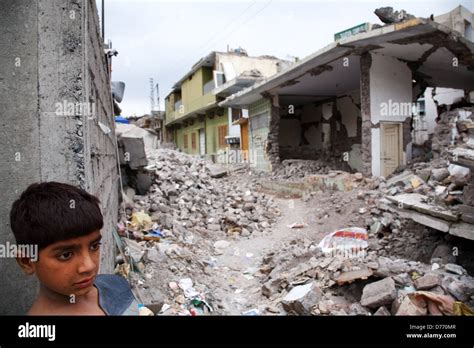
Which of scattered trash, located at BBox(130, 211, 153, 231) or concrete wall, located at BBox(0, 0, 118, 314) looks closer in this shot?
concrete wall, located at BBox(0, 0, 118, 314)

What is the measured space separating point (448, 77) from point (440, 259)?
877 centimetres

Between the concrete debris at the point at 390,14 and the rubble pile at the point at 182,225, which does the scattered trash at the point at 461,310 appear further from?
the concrete debris at the point at 390,14

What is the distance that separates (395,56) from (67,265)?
31.8 feet

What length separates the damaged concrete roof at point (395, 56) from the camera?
7.11 metres

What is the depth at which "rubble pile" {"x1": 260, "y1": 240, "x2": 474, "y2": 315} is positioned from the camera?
9.83 feet

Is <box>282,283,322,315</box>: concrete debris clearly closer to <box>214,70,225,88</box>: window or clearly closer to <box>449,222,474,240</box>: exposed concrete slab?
<box>449,222,474,240</box>: exposed concrete slab

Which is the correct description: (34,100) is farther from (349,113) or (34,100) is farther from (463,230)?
(349,113)

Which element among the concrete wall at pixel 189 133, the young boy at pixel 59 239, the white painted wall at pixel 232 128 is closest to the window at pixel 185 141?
the concrete wall at pixel 189 133

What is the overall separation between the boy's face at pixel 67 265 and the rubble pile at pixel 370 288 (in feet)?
8.89

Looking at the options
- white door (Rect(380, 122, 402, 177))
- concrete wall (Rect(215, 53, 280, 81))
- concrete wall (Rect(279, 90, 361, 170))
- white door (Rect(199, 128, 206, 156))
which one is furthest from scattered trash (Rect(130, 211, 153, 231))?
white door (Rect(199, 128, 206, 156))

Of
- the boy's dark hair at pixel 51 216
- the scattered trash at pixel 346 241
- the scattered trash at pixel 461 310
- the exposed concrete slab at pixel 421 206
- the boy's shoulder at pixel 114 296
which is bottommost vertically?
the scattered trash at pixel 346 241

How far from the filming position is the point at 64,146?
1629 millimetres
